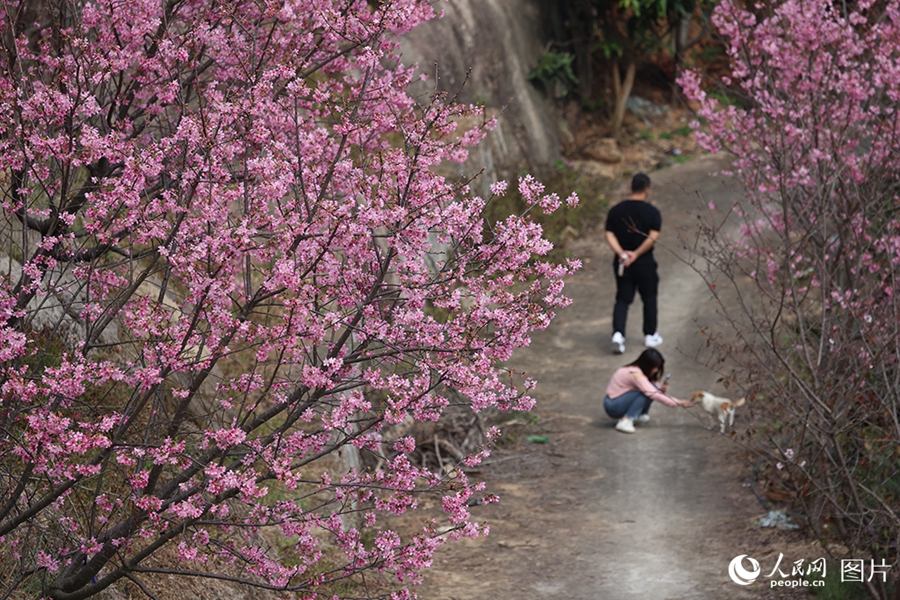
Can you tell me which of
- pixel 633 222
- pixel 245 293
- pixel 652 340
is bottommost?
pixel 652 340

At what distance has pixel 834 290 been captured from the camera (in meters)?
7.42

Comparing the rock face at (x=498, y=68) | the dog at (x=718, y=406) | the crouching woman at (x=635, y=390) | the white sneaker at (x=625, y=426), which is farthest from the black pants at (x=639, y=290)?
the rock face at (x=498, y=68)

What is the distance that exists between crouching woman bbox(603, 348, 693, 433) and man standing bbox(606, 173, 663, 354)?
173cm

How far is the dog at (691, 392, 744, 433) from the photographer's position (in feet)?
27.8

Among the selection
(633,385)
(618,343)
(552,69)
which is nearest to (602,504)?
(633,385)

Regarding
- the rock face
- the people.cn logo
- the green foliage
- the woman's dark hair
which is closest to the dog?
the woman's dark hair

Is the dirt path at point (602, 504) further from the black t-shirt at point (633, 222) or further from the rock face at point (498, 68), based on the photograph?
the rock face at point (498, 68)

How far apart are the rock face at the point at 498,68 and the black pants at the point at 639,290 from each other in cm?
415

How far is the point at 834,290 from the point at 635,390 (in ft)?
7.15

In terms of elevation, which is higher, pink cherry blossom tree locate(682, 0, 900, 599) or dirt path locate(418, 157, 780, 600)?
pink cherry blossom tree locate(682, 0, 900, 599)

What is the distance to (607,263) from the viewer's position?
47.2 feet

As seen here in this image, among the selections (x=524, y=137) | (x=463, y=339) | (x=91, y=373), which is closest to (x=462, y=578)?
(x=463, y=339)

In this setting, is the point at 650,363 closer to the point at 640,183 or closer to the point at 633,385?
the point at 633,385

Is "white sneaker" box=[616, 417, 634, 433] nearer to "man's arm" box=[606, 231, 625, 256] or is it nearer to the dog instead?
the dog
